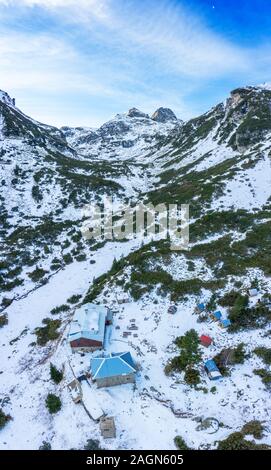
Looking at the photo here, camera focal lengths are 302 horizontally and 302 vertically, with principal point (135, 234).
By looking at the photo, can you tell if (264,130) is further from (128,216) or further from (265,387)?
(265,387)

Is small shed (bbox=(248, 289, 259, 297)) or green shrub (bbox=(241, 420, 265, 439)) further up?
small shed (bbox=(248, 289, 259, 297))

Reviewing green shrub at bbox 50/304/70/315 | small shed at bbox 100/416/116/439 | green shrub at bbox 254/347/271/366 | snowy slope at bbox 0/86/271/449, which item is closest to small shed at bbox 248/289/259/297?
snowy slope at bbox 0/86/271/449

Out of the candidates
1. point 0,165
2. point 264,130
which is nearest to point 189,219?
point 264,130

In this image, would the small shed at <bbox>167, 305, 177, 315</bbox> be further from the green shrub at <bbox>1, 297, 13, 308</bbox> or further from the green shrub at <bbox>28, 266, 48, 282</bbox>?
the green shrub at <bbox>28, 266, 48, 282</bbox>

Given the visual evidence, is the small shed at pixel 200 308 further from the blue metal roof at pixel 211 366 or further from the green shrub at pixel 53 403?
the green shrub at pixel 53 403

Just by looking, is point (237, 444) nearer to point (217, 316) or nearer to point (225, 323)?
point (225, 323)
